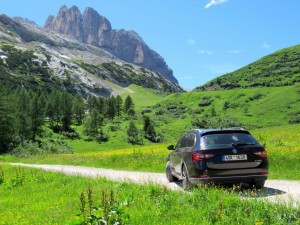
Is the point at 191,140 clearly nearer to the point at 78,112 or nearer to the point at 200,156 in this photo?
the point at 200,156

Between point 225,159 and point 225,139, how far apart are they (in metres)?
0.96

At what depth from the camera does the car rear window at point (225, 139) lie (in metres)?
11.7

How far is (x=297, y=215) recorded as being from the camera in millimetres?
6449

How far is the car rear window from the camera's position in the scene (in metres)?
11.7

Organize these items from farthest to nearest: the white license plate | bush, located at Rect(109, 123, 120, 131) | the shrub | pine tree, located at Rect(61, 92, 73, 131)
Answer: the shrub, bush, located at Rect(109, 123, 120, 131), pine tree, located at Rect(61, 92, 73, 131), the white license plate

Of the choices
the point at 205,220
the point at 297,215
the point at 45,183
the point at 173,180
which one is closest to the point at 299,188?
the point at 173,180

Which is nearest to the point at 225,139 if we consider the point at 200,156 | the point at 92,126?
the point at 200,156

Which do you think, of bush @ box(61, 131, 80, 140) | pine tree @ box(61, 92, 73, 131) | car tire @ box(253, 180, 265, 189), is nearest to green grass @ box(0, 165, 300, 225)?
car tire @ box(253, 180, 265, 189)

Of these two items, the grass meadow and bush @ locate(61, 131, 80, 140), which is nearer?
the grass meadow

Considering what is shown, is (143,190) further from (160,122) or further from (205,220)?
(160,122)

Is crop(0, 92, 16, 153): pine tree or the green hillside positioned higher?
the green hillside

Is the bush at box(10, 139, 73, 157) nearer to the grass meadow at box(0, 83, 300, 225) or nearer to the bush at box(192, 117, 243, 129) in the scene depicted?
the grass meadow at box(0, 83, 300, 225)

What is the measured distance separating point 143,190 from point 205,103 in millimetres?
186799

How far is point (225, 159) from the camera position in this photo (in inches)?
439
